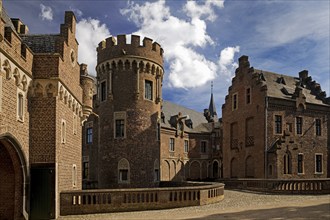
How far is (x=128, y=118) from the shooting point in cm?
2658

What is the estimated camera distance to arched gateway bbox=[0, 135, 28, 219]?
12445 millimetres

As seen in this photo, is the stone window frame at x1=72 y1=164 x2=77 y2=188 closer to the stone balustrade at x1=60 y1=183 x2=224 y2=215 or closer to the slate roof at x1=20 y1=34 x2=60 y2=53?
the stone balustrade at x1=60 y1=183 x2=224 y2=215

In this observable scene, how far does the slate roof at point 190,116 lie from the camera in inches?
1813

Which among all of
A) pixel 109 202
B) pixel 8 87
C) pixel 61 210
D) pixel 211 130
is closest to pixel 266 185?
pixel 109 202

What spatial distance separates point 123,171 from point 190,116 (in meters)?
25.8

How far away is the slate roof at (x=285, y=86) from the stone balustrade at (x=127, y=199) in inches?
694

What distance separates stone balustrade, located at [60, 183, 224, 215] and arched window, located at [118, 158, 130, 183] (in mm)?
10412

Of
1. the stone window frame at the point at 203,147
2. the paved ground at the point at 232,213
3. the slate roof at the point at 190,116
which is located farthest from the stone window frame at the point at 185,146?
the paved ground at the point at 232,213

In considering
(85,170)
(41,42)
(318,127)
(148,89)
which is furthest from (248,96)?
(41,42)

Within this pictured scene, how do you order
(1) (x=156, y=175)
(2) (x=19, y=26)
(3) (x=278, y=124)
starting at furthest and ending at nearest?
(3) (x=278, y=124) < (1) (x=156, y=175) < (2) (x=19, y=26)

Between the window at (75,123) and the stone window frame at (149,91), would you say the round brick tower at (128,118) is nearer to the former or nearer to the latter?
the stone window frame at (149,91)

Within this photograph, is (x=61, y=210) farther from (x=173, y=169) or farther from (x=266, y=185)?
(x=173, y=169)

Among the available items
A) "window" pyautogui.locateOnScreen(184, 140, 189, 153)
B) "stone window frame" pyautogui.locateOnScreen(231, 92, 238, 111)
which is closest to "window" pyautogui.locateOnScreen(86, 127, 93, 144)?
"stone window frame" pyautogui.locateOnScreen(231, 92, 238, 111)

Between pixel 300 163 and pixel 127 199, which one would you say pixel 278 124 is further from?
pixel 127 199
